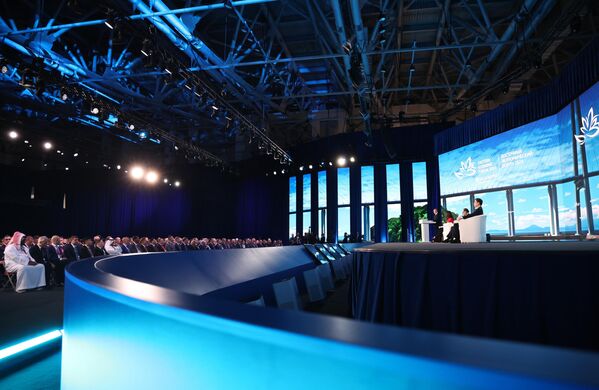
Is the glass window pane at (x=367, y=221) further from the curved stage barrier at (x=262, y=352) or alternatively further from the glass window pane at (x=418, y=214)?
the curved stage barrier at (x=262, y=352)

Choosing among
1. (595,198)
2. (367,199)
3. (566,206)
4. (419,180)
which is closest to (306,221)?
(367,199)

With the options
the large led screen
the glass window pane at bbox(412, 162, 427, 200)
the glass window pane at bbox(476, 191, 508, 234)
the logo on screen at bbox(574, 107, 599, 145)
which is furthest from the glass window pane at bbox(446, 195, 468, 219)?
the logo on screen at bbox(574, 107, 599, 145)

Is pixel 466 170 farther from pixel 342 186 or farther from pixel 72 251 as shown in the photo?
pixel 72 251

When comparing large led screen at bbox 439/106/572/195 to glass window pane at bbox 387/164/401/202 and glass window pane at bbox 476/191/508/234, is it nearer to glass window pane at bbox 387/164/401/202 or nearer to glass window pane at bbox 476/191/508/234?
glass window pane at bbox 476/191/508/234

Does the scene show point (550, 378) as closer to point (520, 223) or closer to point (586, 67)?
point (586, 67)

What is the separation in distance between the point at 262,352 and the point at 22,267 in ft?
27.7

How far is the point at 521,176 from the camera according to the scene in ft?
32.0

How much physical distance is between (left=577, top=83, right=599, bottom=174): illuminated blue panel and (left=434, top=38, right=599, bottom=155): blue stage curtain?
18 centimetres

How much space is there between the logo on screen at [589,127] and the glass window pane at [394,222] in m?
7.88

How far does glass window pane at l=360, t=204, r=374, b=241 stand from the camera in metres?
15.7

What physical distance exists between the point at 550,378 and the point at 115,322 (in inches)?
45.8

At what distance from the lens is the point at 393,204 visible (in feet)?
49.9

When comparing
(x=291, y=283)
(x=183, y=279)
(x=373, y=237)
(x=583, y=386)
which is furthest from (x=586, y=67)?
(x=373, y=237)

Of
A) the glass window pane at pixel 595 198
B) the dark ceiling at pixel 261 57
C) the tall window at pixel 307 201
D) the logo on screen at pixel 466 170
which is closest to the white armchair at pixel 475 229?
the glass window pane at pixel 595 198
